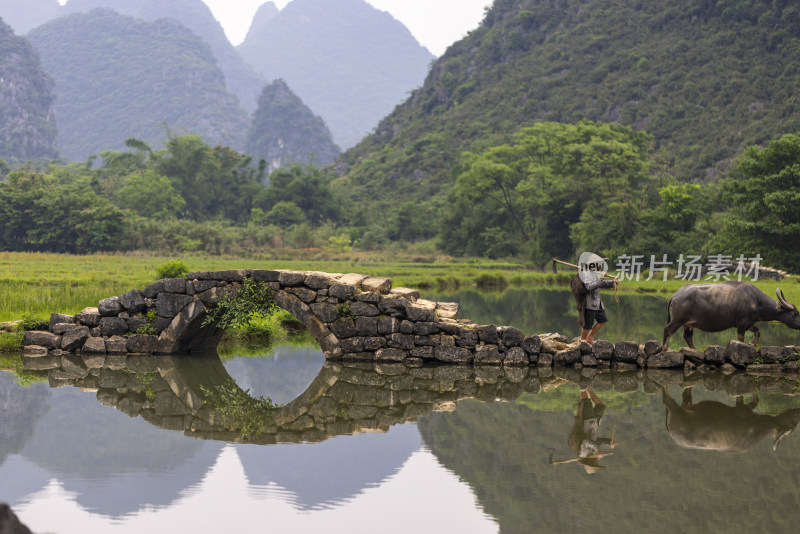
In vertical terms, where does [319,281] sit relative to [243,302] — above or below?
above

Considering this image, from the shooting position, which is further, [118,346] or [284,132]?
[284,132]

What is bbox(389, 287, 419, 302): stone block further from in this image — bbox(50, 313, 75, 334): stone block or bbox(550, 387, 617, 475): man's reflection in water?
bbox(50, 313, 75, 334): stone block

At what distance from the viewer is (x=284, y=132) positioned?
157875mm

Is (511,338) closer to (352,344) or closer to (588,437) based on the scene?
(352,344)

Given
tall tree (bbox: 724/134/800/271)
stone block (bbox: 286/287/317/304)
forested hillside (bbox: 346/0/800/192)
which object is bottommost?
stone block (bbox: 286/287/317/304)

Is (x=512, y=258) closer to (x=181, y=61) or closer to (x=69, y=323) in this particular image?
(x=69, y=323)

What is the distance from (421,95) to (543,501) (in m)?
109

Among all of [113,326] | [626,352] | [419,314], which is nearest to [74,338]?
[113,326]

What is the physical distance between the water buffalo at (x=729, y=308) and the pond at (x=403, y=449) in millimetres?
929

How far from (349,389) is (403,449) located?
280 cm

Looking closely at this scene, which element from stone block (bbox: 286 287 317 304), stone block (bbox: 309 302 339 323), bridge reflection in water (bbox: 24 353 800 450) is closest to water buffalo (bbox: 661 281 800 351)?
bridge reflection in water (bbox: 24 353 800 450)

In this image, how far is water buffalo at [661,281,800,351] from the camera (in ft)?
39.9

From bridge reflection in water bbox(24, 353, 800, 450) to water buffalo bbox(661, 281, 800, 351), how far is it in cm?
84

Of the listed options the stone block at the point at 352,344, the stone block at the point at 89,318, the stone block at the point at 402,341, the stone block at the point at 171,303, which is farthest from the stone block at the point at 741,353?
the stone block at the point at 89,318
